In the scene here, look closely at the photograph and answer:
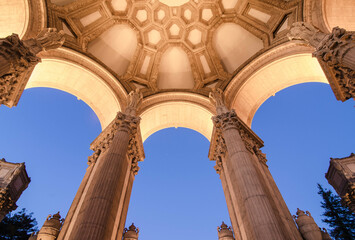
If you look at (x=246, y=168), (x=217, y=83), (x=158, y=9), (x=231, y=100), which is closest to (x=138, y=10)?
(x=158, y=9)

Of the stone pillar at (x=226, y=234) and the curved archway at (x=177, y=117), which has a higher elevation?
the curved archway at (x=177, y=117)

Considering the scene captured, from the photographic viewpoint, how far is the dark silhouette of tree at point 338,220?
13472 mm

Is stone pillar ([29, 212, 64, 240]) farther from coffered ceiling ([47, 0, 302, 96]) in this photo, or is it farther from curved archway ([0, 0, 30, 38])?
coffered ceiling ([47, 0, 302, 96])

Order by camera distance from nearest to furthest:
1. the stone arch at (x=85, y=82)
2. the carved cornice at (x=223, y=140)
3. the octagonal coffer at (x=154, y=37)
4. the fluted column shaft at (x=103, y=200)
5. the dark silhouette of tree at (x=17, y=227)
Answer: the fluted column shaft at (x=103, y=200)
the carved cornice at (x=223, y=140)
the stone arch at (x=85, y=82)
the dark silhouette of tree at (x=17, y=227)
the octagonal coffer at (x=154, y=37)

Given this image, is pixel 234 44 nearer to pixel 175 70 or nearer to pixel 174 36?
pixel 175 70

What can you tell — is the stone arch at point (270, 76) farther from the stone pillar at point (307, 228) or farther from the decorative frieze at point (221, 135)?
the stone pillar at point (307, 228)

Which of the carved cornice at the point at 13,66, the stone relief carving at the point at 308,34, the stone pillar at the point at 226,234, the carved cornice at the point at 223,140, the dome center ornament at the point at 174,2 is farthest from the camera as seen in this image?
the dome center ornament at the point at 174,2

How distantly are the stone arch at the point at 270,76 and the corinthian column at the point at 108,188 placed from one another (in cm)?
589

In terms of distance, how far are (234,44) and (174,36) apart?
4.52 metres

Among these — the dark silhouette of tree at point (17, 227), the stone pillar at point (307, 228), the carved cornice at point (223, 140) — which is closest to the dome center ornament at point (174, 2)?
the carved cornice at point (223, 140)

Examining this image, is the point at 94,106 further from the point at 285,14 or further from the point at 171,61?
the point at 285,14

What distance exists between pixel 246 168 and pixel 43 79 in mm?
11114

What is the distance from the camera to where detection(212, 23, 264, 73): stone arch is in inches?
591

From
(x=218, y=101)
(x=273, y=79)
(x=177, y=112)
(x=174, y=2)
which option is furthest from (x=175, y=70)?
(x=273, y=79)
